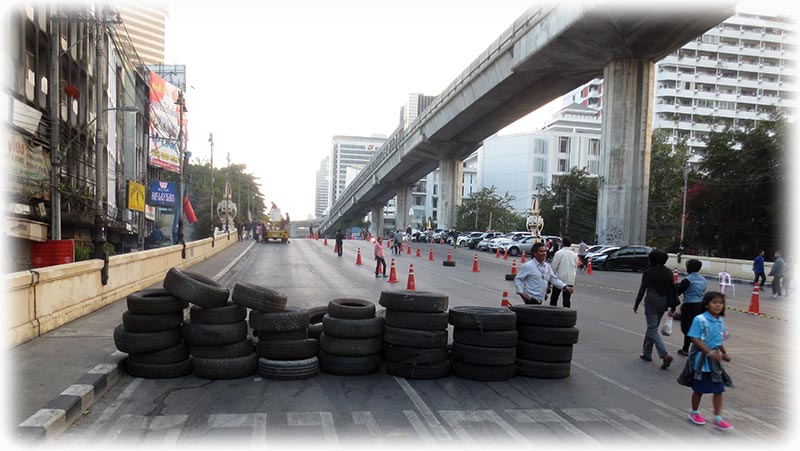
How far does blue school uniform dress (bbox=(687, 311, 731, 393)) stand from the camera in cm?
513

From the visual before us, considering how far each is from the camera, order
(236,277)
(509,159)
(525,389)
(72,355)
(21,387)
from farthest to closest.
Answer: (509,159) → (236,277) → (72,355) → (525,389) → (21,387)

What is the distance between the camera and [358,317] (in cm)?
668

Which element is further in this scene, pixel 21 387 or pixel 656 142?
pixel 656 142

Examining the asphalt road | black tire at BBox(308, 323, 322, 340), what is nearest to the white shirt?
the asphalt road

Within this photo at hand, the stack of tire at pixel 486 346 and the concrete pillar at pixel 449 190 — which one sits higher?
the concrete pillar at pixel 449 190

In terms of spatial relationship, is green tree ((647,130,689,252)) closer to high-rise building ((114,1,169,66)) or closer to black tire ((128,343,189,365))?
black tire ((128,343,189,365))

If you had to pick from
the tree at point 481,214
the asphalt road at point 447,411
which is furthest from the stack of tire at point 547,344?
the tree at point 481,214

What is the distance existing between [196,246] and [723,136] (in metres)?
37.5

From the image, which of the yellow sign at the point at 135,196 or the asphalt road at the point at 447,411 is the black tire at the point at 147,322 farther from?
the yellow sign at the point at 135,196

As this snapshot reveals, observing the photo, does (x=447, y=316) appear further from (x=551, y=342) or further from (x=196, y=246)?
(x=196, y=246)

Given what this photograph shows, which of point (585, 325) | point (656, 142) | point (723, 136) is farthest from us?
point (656, 142)

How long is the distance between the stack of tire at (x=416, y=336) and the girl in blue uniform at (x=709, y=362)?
9.15 ft

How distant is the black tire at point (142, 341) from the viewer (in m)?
6.12

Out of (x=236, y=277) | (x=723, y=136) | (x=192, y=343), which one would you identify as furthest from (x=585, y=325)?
(x=723, y=136)
